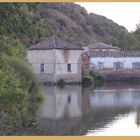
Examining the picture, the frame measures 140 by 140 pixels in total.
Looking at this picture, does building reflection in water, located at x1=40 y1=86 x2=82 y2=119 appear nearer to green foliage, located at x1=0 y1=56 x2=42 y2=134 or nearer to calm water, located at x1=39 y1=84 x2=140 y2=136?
calm water, located at x1=39 y1=84 x2=140 y2=136

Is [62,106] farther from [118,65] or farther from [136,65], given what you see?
[136,65]

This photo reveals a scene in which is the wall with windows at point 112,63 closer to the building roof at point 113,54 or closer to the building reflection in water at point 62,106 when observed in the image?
the building roof at point 113,54

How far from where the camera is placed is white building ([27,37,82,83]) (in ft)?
161

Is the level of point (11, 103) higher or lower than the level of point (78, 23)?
lower

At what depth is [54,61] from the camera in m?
49.1

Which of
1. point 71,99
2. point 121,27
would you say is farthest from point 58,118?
point 121,27

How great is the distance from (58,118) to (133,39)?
169 feet

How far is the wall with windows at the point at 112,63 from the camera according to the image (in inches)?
2211

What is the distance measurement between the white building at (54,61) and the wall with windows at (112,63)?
5.91 meters

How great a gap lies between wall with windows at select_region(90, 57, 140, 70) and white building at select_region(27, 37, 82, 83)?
5908 mm

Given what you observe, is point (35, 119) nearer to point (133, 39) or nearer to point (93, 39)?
point (133, 39)

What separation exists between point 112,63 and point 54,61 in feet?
29.7

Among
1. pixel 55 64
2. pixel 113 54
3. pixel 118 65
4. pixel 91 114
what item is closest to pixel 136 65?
pixel 118 65

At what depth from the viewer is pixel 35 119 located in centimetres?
2180
